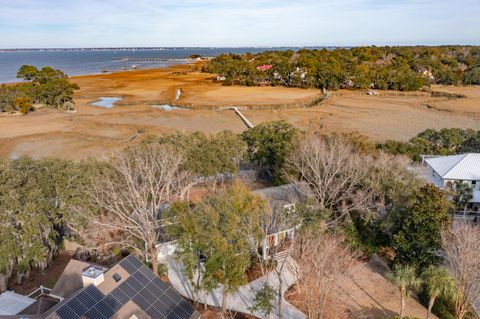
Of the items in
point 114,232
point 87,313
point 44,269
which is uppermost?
point 87,313

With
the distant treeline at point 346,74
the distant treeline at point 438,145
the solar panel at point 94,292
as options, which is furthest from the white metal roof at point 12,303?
the distant treeline at point 346,74

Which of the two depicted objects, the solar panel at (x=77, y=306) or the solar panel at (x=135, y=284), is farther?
the solar panel at (x=135, y=284)

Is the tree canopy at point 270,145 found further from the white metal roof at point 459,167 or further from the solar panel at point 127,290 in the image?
the solar panel at point 127,290

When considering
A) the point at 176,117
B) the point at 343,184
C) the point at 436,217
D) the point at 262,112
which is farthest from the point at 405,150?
the point at 176,117

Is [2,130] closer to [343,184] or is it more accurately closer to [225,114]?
[225,114]

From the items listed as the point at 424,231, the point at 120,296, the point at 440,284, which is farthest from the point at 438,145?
the point at 120,296

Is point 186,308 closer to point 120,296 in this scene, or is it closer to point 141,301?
point 141,301

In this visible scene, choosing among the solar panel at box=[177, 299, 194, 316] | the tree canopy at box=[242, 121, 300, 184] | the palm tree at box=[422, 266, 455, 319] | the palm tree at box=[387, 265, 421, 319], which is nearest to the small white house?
the palm tree at box=[422, 266, 455, 319]
